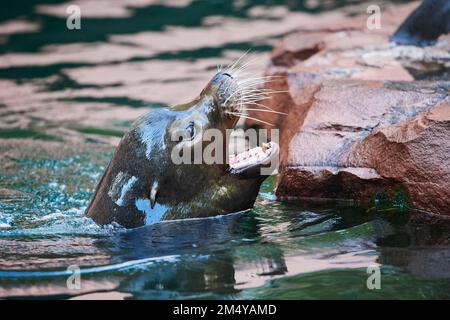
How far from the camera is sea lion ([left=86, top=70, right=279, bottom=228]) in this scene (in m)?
5.16

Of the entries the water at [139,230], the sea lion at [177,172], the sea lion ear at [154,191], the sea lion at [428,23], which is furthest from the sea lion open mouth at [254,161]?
the sea lion at [428,23]

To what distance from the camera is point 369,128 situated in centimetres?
590

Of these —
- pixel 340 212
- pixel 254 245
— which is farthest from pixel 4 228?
pixel 340 212

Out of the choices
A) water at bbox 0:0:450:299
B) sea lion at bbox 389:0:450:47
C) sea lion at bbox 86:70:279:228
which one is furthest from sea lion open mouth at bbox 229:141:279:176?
sea lion at bbox 389:0:450:47

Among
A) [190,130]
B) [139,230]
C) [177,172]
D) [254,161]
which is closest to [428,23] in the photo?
[254,161]

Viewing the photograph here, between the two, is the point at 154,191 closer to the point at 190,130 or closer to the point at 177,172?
the point at 177,172

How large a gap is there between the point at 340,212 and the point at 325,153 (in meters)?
0.52

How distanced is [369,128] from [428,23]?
2411 mm

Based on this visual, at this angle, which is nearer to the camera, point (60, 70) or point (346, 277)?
point (346, 277)

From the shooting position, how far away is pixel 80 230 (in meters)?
5.25

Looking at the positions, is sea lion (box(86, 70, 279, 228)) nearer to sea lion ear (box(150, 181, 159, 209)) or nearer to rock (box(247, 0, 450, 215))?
sea lion ear (box(150, 181, 159, 209))

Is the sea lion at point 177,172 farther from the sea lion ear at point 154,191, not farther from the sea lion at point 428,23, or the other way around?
the sea lion at point 428,23

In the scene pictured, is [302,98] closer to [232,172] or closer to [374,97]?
[374,97]

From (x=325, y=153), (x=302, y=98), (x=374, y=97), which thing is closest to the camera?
(x=325, y=153)
